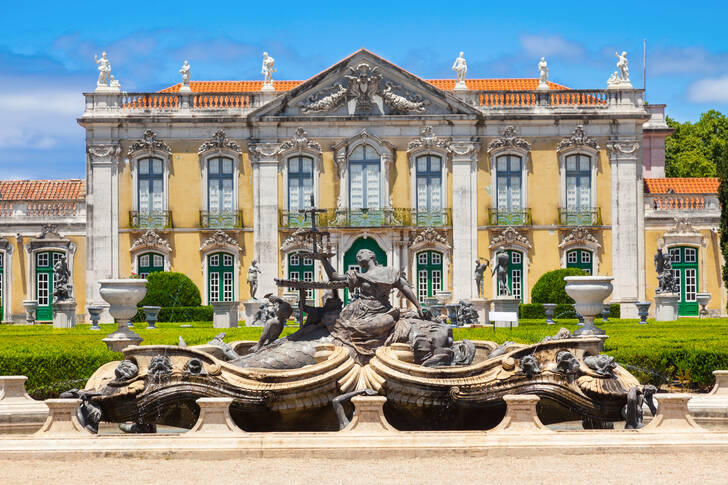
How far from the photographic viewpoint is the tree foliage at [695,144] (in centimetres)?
4938

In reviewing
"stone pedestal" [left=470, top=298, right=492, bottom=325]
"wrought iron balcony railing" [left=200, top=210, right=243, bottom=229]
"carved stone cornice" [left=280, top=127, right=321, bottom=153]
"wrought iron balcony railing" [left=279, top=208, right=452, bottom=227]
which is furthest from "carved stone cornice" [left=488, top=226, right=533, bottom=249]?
"wrought iron balcony railing" [left=200, top=210, right=243, bottom=229]

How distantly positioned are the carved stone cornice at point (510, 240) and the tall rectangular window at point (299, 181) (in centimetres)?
633

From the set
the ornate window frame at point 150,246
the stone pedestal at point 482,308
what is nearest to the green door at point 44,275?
the ornate window frame at point 150,246

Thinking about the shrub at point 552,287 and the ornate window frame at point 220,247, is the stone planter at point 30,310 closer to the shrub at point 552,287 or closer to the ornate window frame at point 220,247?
the ornate window frame at point 220,247

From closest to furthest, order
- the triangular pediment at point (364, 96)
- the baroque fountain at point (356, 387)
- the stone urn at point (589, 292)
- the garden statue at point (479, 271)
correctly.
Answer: the baroque fountain at point (356, 387), the stone urn at point (589, 292), the garden statue at point (479, 271), the triangular pediment at point (364, 96)

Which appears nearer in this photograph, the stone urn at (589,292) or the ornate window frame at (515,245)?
the stone urn at (589,292)

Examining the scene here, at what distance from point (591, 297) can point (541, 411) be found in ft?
18.6

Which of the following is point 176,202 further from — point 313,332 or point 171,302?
point 313,332

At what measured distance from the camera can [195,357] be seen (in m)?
10.9

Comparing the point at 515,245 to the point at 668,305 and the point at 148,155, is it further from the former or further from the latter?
the point at 148,155

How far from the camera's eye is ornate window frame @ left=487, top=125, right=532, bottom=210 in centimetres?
3681

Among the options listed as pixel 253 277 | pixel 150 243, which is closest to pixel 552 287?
pixel 253 277

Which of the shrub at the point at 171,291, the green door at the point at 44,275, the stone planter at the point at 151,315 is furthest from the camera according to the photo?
the green door at the point at 44,275

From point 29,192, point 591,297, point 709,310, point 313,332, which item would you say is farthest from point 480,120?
point 313,332
